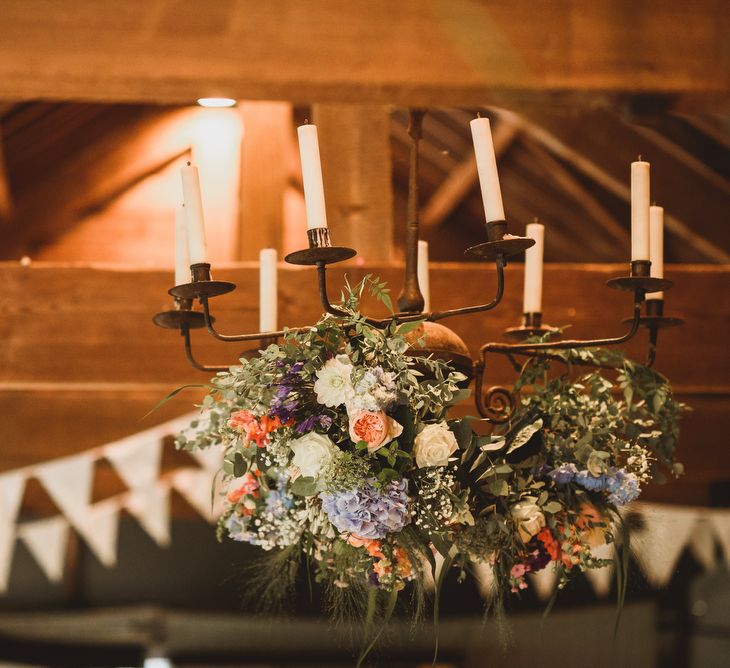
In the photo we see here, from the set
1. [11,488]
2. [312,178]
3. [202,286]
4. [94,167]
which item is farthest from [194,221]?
[94,167]

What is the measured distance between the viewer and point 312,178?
4.13ft

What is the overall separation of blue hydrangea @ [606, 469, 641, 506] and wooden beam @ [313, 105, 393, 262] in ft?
4.28

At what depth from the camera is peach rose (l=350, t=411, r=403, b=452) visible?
1178 millimetres

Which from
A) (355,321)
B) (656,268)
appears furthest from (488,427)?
(355,321)

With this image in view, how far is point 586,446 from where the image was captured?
1.36m

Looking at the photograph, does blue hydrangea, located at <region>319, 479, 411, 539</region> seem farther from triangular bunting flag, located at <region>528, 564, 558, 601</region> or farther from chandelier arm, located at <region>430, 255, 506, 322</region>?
triangular bunting flag, located at <region>528, 564, 558, 601</region>

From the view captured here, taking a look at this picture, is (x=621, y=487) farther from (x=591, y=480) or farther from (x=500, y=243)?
(x=500, y=243)

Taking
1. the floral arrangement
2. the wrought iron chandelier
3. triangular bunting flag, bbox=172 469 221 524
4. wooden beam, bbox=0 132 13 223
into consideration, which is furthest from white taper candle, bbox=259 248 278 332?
wooden beam, bbox=0 132 13 223

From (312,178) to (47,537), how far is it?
8.26 ft

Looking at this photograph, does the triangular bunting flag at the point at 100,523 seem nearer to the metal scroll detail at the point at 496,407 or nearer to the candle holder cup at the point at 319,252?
the metal scroll detail at the point at 496,407

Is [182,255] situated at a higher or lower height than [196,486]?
higher

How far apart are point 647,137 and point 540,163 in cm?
151

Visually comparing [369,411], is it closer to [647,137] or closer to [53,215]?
[647,137]

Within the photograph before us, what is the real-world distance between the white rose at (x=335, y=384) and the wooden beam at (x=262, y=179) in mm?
2138
